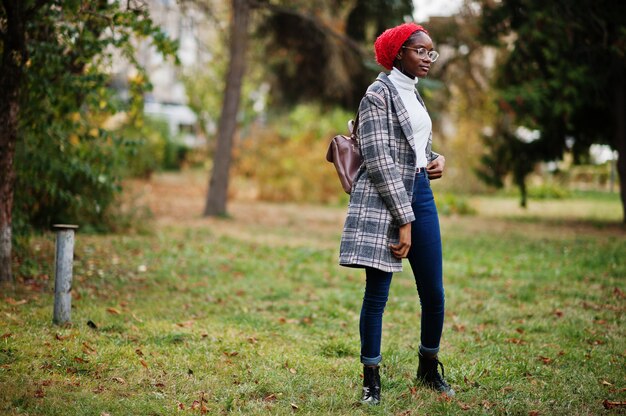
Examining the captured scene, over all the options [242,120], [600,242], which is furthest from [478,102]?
[242,120]

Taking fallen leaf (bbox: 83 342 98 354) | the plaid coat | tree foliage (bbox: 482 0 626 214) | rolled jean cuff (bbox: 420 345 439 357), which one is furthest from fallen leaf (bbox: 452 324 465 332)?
tree foliage (bbox: 482 0 626 214)

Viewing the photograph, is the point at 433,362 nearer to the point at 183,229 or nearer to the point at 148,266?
the point at 148,266

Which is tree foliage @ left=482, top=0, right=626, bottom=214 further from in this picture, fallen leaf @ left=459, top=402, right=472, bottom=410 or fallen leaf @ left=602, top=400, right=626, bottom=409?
fallen leaf @ left=459, top=402, right=472, bottom=410

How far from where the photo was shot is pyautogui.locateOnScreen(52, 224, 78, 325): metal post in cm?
497

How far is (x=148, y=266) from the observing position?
8.12 meters

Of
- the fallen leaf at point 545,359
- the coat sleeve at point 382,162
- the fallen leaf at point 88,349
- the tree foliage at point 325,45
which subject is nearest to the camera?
the coat sleeve at point 382,162

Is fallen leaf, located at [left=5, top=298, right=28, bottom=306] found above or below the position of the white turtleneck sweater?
below

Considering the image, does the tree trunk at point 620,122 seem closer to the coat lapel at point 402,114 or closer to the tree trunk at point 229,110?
the tree trunk at point 229,110

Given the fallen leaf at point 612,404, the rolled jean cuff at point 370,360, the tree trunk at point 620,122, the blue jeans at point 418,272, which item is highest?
the tree trunk at point 620,122

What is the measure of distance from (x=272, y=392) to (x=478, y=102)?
13.9 meters

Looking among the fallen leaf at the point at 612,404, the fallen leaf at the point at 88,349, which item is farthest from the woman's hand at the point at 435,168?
the fallen leaf at the point at 88,349

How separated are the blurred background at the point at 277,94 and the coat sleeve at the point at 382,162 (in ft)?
11.0

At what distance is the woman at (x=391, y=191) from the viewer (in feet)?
11.4

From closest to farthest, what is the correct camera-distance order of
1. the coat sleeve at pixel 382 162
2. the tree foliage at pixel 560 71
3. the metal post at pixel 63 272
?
the coat sleeve at pixel 382 162, the metal post at pixel 63 272, the tree foliage at pixel 560 71
